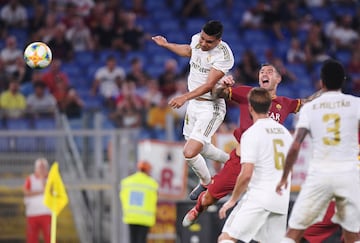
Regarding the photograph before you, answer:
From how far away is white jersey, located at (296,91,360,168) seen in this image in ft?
38.0

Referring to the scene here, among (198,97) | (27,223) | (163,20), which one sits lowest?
(27,223)

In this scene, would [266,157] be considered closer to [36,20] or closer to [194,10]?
[36,20]

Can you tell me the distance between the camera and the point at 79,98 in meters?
23.0

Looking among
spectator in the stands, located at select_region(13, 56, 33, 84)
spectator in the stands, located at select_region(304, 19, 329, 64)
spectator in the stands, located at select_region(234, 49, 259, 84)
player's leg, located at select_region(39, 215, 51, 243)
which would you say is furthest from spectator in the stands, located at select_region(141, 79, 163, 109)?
→ spectator in the stands, located at select_region(304, 19, 329, 64)

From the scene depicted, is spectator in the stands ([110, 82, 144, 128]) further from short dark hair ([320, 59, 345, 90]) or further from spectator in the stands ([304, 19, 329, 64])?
short dark hair ([320, 59, 345, 90])

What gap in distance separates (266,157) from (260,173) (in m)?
0.20

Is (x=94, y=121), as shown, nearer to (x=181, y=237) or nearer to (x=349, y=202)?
(x=181, y=237)

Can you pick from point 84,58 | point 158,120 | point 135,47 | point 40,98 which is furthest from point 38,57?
point 135,47

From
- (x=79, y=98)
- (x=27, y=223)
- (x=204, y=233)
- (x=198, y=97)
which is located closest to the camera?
(x=198, y=97)

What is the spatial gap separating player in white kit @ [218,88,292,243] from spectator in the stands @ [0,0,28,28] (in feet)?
44.8

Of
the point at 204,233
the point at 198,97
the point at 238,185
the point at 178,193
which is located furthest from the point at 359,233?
the point at 178,193

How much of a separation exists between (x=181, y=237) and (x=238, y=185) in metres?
7.70

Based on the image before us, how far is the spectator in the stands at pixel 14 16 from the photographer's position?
81.8ft

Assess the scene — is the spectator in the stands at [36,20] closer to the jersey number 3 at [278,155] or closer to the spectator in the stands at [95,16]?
the spectator in the stands at [95,16]
